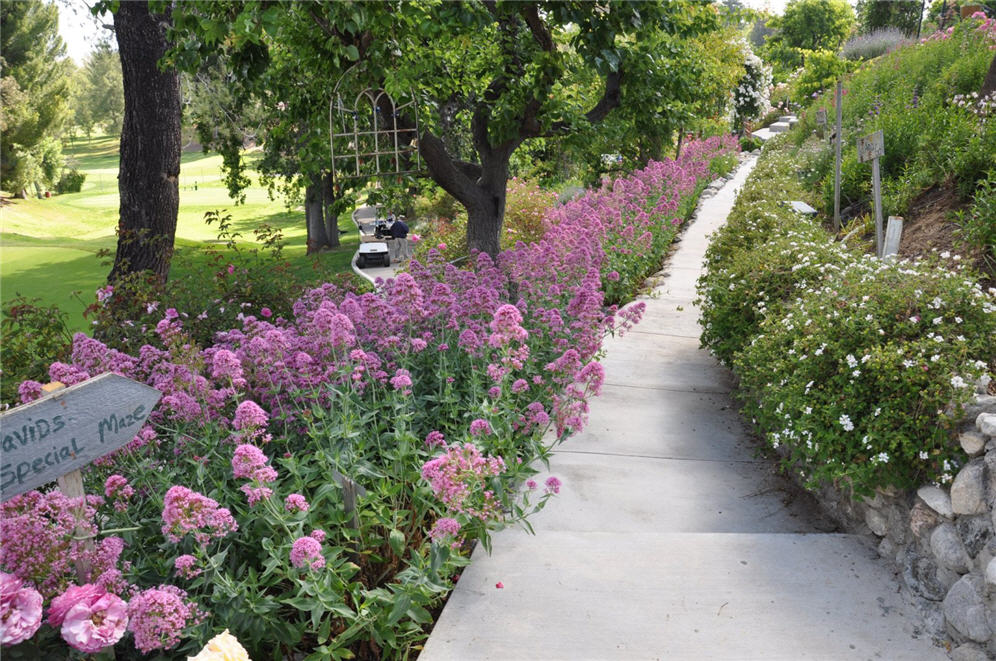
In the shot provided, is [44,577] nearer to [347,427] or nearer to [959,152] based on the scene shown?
[347,427]

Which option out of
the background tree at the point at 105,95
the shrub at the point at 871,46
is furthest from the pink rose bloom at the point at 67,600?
the background tree at the point at 105,95

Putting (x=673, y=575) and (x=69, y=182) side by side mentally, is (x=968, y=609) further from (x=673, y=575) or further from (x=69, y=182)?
(x=69, y=182)

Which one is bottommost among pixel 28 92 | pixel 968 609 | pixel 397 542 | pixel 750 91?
pixel 968 609

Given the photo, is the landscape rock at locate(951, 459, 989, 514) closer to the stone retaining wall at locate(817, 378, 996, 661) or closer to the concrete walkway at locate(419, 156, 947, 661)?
the stone retaining wall at locate(817, 378, 996, 661)

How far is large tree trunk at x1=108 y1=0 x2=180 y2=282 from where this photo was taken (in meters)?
6.76

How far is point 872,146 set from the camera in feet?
19.6

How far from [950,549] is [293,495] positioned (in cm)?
269

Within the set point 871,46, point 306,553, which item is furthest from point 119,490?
point 871,46

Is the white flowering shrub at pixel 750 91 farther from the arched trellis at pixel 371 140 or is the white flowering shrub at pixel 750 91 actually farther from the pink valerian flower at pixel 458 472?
the pink valerian flower at pixel 458 472

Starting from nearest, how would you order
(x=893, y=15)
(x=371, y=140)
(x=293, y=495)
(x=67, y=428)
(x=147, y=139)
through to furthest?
(x=67, y=428) < (x=293, y=495) < (x=371, y=140) < (x=147, y=139) < (x=893, y=15)

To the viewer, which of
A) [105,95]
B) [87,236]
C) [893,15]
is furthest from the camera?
[105,95]

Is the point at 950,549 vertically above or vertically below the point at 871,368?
below

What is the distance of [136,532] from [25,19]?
116ft

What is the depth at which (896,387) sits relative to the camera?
3.47 metres
